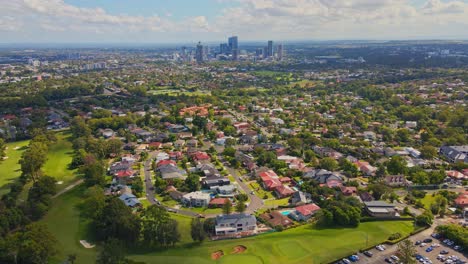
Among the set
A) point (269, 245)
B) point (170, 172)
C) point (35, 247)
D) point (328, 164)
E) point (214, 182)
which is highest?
point (328, 164)

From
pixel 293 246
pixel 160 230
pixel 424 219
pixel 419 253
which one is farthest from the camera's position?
pixel 424 219

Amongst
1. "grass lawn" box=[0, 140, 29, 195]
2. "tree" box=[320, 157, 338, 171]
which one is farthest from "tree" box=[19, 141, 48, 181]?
"tree" box=[320, 157, 338, 171]

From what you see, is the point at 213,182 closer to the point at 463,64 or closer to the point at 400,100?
the point at 400,100

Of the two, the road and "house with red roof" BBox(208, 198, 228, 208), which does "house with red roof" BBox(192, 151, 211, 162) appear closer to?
the road

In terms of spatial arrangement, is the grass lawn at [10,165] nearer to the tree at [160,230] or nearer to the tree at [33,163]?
the tree at [33,163]

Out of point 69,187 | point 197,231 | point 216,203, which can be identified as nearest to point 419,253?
point 197,231

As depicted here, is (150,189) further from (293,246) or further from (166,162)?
(293,246)
